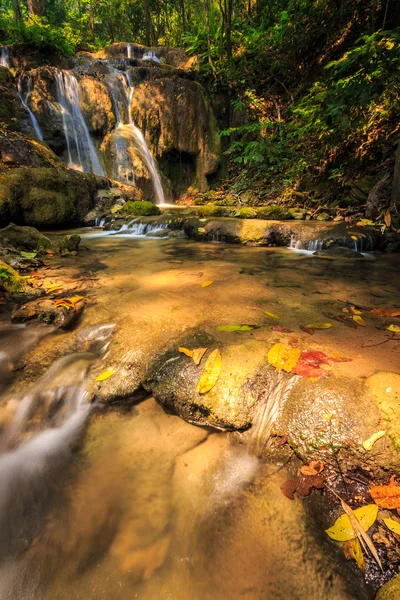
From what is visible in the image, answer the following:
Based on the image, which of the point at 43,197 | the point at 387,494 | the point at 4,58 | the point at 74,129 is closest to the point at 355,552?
the point at 387,494

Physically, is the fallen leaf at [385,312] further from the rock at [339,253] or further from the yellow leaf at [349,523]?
the rock at [339,253]

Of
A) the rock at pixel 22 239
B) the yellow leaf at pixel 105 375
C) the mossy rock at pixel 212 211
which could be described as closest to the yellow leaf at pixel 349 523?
the yellow leaf at pixel 105 375

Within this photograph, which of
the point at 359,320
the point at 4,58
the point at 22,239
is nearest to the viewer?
the point at 359,320

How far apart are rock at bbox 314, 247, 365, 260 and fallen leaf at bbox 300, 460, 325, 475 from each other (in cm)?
448

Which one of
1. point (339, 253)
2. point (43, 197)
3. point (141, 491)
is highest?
point (43, 197)

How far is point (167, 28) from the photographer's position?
23.0 m

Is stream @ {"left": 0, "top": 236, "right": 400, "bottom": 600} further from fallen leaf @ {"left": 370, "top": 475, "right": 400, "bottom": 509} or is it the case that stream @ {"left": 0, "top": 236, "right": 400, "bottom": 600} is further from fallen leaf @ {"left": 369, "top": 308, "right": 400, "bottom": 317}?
fallen leaf @ {"left": 369, "top": 308, "right": 400, "bottom": 317}

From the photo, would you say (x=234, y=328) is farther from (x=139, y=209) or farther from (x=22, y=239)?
(x=139, y=209)

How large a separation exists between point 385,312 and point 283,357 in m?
1.47

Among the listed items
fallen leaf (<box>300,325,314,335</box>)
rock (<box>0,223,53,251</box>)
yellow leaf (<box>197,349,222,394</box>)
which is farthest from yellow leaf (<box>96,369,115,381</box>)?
rock (<box>0,223,53,251</box>)

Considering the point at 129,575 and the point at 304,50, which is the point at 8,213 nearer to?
the point at 129,575

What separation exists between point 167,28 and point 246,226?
2634 centimetres

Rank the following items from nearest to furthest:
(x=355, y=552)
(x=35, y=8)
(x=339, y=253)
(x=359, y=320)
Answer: (x=355, y=552), (x=359, y=320), (x=339, y=253), (x=35, y=8)

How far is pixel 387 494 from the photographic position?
3.95 ft
